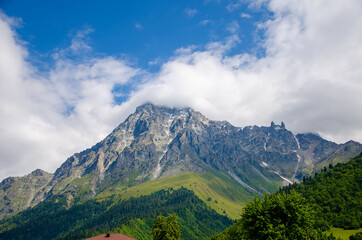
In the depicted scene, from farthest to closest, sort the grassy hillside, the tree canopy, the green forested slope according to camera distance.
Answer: the green forested slope → the grassy hillside → the tree canopy

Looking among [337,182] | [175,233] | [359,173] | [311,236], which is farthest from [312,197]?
[311,236]

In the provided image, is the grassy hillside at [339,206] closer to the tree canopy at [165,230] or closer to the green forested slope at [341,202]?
the green forested slope at [341,202]

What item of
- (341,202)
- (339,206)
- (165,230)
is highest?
(165,230)

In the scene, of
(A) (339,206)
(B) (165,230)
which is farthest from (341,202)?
(B) (165,230)

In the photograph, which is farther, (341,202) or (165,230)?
(341,202)

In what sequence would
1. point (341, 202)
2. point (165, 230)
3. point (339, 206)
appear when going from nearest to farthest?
point (165, 230), point (339, 206), point (341, 202)

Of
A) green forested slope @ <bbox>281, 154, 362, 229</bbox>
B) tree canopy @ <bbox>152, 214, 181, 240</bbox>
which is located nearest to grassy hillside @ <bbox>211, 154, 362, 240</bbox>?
green forested slope @ <bbox>281, 154, 362, 229</bbox>

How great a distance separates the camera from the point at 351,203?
161m

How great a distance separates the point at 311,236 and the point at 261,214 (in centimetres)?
1229

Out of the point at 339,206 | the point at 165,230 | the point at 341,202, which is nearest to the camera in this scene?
the point at 165,230

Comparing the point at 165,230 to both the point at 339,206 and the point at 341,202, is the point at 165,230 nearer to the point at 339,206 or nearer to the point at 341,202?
the point at 339,206

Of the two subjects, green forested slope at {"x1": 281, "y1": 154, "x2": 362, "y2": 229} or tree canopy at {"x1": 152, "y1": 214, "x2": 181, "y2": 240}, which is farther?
green forested slope at {"x1": 281, "y1": 154, "x2": 362, "y2": 229}

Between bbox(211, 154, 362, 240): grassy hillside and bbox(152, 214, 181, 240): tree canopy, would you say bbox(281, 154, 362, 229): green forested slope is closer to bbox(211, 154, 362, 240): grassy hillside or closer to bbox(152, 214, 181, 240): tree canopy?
bbox(211, 154, 362, 240): grassy hillside

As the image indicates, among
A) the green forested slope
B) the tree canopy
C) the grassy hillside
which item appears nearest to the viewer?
the tree canopy
